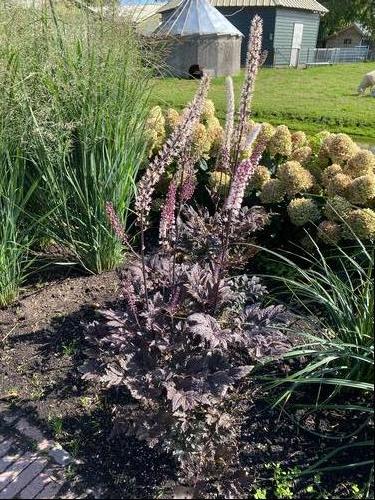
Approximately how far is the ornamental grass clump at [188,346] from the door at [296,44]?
27.1 meters

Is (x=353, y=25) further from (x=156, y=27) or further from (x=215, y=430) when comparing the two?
(x=215, y=430)

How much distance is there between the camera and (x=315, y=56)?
1156 inches

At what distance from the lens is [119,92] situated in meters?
3.25

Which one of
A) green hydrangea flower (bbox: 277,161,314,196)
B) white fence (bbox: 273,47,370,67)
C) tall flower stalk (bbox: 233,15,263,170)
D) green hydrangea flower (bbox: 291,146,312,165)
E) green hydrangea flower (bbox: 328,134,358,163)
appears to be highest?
tall flower stalk (bbox: 233,15,263,170)

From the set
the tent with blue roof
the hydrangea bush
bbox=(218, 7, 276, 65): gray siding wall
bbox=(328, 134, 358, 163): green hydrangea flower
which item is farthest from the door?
bbox=(328, 134, 358, 163): green hydrangea flower

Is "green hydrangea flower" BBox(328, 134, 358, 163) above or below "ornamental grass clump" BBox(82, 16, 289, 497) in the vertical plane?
A: above

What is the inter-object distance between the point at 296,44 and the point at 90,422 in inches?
1123

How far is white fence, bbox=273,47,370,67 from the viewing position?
2655 cm

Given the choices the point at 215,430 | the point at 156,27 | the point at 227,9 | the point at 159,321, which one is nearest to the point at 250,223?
the point at 159,321

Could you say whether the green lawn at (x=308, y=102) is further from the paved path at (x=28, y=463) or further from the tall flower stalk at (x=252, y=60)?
the paved path at (x=28, y=463)

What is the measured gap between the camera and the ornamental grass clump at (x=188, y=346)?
2000mm

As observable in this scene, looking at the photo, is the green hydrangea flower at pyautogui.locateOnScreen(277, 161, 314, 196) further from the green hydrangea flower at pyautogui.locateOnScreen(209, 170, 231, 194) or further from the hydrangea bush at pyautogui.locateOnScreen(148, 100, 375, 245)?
the green hydrangea flower at pyautogui.locateOnScreen(209, 170, 231, 194)

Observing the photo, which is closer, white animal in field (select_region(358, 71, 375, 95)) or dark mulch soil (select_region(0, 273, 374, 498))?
dark mulch soil (select_region(0, 273, 374, 498))

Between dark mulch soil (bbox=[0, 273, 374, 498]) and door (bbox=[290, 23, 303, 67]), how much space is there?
2716 centimetres
